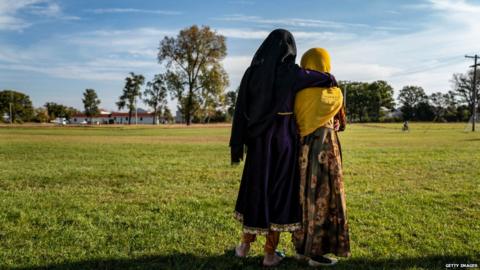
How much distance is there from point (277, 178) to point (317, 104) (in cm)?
71

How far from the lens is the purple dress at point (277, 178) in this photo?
3400 mm

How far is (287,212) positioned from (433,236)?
1989 millimetres

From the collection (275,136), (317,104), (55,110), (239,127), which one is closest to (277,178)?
(275,136)

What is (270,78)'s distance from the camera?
3.38 metres

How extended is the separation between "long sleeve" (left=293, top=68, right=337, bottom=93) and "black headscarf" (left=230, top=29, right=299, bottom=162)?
0.14ft

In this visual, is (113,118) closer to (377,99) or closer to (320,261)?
(377,99)

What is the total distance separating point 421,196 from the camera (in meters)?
6.42

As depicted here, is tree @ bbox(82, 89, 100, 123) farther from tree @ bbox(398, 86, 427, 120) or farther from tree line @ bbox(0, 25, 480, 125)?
tree @ bbox(398, 86, 427, 120)

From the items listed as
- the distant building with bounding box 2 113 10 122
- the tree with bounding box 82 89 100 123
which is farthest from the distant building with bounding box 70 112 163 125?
the distant building with bounding box 2 113 10 122

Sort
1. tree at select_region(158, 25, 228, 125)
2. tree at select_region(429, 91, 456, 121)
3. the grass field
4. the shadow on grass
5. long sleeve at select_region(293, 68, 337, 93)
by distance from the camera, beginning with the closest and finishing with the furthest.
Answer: long sleeve at select_region(293, 68, 337, 93)
the shadow on grass
the grass field
tree at select_region(158, 25, 228, 125)
tree at select_region(429, 91, 456, 121)

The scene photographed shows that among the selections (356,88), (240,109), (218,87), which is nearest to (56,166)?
(240,109)

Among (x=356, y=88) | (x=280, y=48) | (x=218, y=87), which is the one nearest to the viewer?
(x=280, y=48)

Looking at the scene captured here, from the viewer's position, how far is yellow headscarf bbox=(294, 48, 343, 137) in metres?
3.38

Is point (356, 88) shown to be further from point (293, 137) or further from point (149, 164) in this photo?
point (293, 137)
